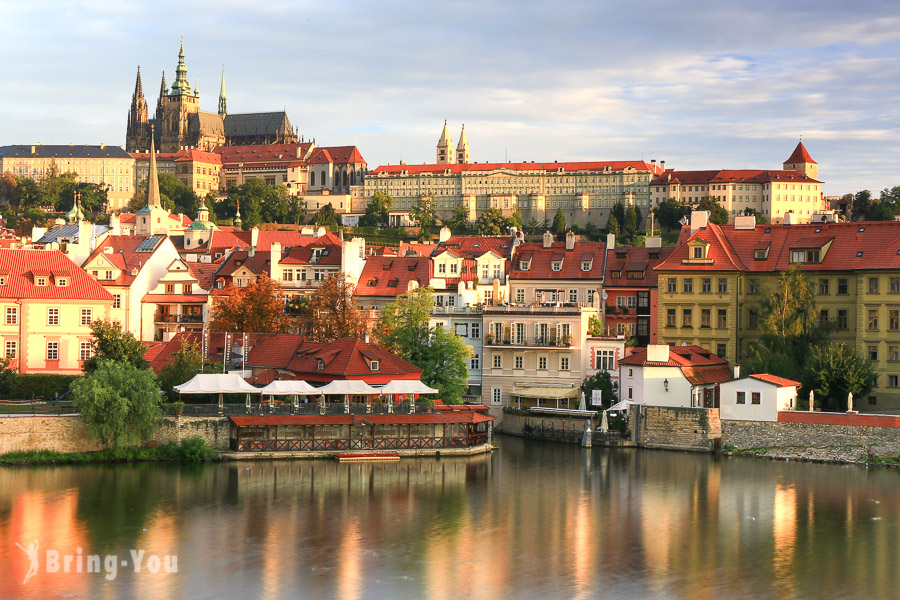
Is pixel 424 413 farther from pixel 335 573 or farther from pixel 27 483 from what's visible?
pixel 335 573

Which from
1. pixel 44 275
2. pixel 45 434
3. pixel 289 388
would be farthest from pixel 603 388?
pixel 44 275

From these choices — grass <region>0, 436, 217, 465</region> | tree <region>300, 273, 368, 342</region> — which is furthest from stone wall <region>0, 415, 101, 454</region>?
tree <region>300, 273, 368, 342</region>

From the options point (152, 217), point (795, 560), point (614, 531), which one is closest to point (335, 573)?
point (614, 531)

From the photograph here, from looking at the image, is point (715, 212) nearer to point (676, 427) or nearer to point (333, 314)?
point (333, 314)

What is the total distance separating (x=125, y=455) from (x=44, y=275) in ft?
56.7

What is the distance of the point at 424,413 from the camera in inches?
2111

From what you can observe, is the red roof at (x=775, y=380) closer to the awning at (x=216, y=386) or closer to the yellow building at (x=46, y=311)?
the awning at (x=216, y=386)

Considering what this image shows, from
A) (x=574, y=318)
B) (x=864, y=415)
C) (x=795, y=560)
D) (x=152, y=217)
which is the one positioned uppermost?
(x=152, y=217)

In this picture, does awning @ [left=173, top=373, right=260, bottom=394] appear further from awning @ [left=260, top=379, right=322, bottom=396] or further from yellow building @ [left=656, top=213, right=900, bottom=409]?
yellow building @ [left=656, top=213, right=900, bottom=409]

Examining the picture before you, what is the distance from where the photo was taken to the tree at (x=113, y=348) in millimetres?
56188

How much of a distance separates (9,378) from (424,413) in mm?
19307

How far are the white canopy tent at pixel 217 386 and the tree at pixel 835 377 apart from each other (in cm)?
2531

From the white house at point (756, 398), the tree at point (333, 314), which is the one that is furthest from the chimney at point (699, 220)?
the tree at point (333, 314)

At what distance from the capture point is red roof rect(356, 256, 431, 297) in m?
70.9
